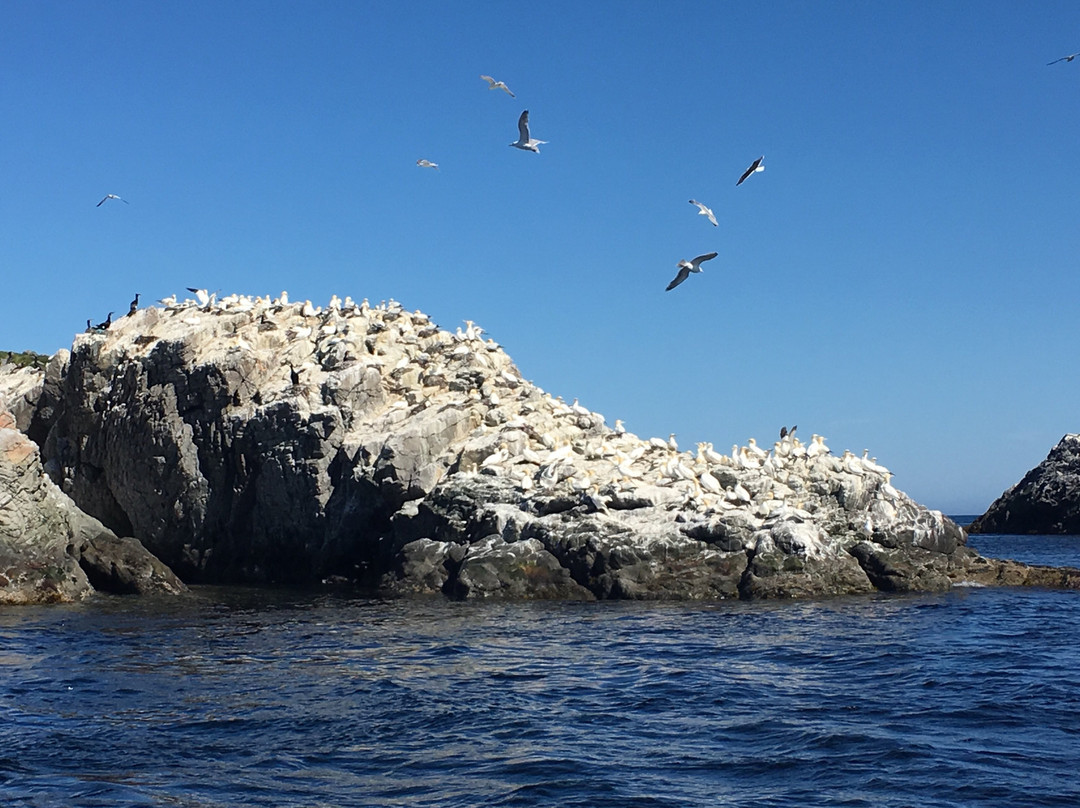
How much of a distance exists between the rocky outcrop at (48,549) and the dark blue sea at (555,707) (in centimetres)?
293

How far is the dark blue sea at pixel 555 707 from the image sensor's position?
11445mm

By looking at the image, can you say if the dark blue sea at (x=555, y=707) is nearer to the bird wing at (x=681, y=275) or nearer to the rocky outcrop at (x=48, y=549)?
the rocky outcrop at (x=48, y=549)

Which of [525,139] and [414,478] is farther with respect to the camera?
[414,478]

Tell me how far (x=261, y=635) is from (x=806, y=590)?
12.2m

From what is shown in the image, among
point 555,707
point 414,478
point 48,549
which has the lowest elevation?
point 555,707

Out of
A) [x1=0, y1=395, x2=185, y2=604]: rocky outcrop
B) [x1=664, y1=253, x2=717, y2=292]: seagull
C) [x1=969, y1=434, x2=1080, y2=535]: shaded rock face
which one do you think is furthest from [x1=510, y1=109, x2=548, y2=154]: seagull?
[x1=969, y1=434, x2=1080, y2=535]: shaded rock face

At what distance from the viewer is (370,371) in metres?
33.7

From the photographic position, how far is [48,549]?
Result: 1117 inches

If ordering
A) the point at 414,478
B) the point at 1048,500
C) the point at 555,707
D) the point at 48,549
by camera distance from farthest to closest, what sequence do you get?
the point at 1048,500 < the point at 414,478 < the point at 48,549 < the point at 555,707

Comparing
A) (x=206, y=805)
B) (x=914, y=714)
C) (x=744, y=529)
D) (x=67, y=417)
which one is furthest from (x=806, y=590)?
(x=67, y=417)

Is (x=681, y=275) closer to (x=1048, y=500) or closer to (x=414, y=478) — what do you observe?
(x=414, y=478)

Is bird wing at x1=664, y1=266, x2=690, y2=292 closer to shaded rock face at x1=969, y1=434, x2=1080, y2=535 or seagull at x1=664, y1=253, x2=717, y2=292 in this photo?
seagull at x1=664, y1=253, x2=717, y2=292

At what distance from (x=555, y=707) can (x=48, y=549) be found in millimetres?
18162

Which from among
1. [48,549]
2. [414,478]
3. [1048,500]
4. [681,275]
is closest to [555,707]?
[681,275]
